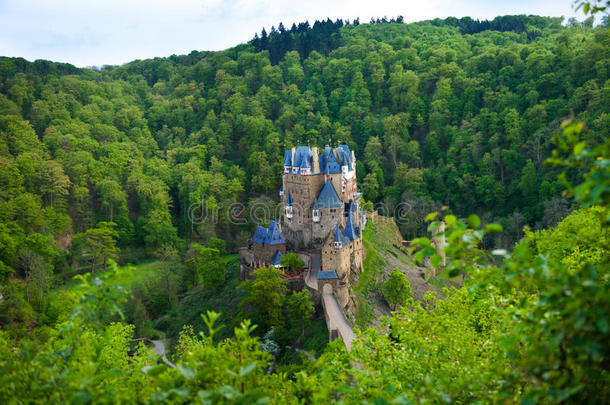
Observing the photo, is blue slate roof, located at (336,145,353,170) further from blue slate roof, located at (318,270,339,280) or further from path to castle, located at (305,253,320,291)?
blue slate roof, located at (318,270,339,280)

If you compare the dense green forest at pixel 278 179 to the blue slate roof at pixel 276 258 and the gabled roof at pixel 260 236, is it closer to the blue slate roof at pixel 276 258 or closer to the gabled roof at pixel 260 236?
the blue slate roof at pixel 276 258

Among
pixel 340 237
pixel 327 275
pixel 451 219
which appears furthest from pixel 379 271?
pixel 451 219

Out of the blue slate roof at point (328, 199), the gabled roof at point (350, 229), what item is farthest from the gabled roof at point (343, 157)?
the gabled roof at point (350, 229)

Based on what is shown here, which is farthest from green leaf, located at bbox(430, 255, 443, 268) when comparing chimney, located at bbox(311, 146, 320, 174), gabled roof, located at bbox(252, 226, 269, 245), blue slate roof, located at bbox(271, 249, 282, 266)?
gabled roof, located at bbox(252, 226, 269, 245)

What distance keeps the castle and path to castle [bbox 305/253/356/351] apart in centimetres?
65

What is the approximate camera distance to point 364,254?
40969 millimetres

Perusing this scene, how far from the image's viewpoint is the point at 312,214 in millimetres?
38375

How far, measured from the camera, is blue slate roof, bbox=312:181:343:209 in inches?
1487

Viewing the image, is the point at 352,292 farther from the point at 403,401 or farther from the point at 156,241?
the point at 156,241

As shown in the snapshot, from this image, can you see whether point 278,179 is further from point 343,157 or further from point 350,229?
point 350,229

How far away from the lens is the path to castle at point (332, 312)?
27.9 metres

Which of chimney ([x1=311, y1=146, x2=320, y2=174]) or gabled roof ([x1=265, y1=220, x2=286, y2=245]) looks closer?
gabled roof ([x1=265, y1=220, x2=286, y2=245])

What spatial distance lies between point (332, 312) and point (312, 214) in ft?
34.3

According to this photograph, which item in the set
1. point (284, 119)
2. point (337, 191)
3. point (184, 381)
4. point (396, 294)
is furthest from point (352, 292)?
point (284, 119)
